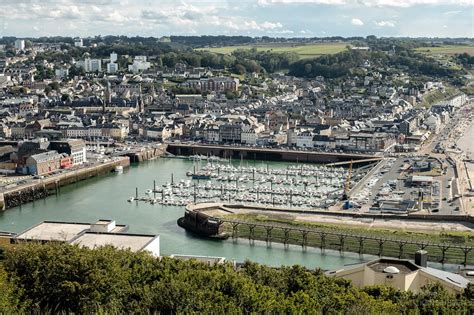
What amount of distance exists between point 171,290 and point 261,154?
14.7 m

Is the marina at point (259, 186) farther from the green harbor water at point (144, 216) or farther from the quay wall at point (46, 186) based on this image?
the quay wall at point (46, 186)

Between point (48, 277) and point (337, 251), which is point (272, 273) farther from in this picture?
point (337, 251)

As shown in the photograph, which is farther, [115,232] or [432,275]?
[115,232]

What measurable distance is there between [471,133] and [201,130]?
9.54 m

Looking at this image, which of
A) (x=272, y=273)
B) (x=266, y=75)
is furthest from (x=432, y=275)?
(x=266, y=75)

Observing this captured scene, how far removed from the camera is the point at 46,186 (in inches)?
596

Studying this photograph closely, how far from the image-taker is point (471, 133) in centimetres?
2384

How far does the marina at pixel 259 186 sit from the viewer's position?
44.5 feet

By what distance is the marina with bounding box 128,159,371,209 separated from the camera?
13.6 meters

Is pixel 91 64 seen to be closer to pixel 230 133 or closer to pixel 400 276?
pixel 230 133

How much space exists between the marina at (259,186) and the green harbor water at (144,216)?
1.87 ft

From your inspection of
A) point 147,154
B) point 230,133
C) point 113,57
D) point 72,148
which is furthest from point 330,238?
point 113,57

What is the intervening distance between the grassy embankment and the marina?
1853 millimetres

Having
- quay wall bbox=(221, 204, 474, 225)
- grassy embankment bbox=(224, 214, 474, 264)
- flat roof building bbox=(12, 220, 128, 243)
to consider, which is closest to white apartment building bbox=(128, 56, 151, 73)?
quay wall bbox=(221, 204, 474, 225)
